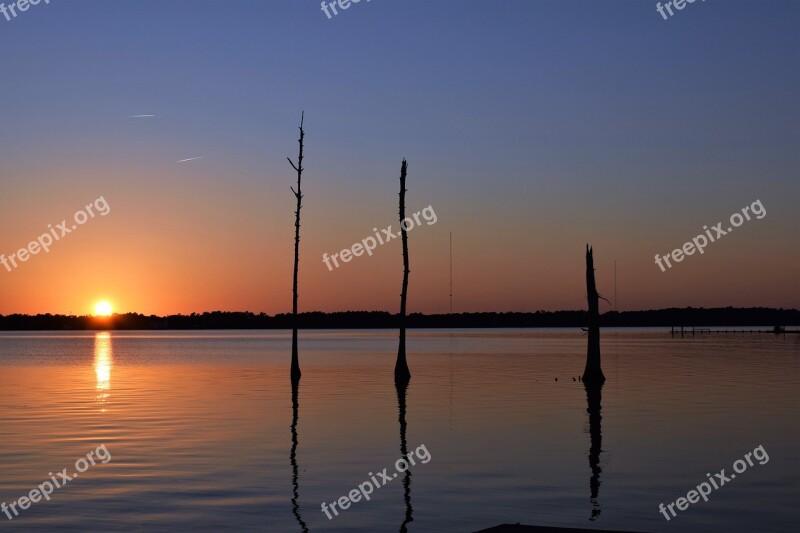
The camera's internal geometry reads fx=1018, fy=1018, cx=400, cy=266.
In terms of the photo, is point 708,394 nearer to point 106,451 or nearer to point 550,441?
point 550,441

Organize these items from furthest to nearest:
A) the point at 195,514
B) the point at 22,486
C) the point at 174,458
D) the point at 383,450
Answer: the point at 383,450
the point at 174,458
the point at 22,486
the point at 195,514

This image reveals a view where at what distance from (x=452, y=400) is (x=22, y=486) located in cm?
2388

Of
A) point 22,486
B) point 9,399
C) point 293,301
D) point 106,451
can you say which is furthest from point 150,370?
point 22,486

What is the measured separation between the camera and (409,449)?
2616 centimetres

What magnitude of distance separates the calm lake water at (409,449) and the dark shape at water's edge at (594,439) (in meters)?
0.07

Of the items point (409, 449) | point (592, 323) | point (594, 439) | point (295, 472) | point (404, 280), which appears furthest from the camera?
point (404, 280)

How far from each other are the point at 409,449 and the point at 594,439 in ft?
18.5

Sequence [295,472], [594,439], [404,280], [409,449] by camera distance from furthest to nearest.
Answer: [404,280] → [594,439] → [409,449] → [295,472]

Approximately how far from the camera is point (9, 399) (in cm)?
4428

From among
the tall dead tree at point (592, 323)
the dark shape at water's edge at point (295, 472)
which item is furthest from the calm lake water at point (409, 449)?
the tall dead tree at point (592, 323)

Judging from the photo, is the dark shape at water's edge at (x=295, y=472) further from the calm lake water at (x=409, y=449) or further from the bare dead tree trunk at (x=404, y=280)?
the bare dead tree trunk at (x=404, y=280)

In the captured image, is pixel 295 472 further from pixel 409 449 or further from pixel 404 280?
pixel 404 280

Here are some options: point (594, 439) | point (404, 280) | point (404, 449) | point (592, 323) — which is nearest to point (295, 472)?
point (404, 449)

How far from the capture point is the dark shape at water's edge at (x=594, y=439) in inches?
756
